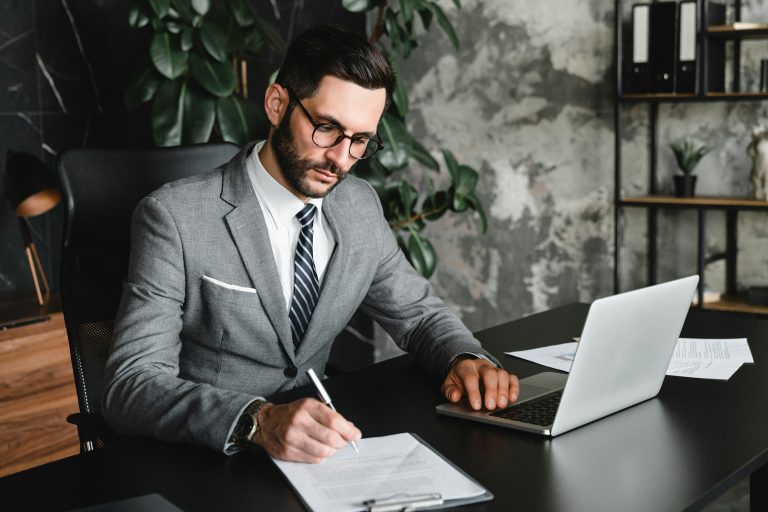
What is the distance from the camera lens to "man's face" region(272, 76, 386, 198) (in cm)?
172

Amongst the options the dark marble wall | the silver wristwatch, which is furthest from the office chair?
the dark marble wall

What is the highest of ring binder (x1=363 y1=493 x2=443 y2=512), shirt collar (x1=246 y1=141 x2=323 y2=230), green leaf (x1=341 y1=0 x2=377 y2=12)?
green leaf (x1=341 y1=0 x2=377 y2=12)

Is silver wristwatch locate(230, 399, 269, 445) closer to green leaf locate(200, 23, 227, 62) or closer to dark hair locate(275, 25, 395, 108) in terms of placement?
dark hair locate(275, 25, 395, 108)

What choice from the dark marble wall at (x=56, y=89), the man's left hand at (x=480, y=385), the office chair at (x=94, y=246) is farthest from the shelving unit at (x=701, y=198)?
the office chair at (x=94, y=246)

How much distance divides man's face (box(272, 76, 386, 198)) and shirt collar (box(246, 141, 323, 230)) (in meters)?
0.04

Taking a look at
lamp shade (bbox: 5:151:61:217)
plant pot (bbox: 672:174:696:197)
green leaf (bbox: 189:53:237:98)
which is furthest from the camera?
plant pot (bbox: 672:174:696:197)

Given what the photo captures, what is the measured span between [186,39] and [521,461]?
2378 millimetres

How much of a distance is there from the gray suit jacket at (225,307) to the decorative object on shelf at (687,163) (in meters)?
2.06

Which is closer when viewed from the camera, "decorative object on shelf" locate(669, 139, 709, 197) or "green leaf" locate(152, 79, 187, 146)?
"green leaf" locate(152, 79, 187, 146)

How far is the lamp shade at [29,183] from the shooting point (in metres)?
2.99

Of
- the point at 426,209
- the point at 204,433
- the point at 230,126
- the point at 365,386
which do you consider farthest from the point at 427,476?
the point at 426,209

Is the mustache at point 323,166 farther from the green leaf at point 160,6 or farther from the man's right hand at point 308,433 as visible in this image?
the green leaf at point 160,6

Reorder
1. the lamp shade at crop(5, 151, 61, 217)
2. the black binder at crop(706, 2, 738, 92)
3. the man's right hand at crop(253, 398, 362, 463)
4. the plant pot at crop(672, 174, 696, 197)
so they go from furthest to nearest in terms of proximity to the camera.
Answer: the plant pot at crop(672, 174, 696, 197) → the black binder at crop(706, 2, 738, 92) → the lamp shade at crop(5, 151, 61, 217) → the man's right hand at crop(253, 398, 362, 463)

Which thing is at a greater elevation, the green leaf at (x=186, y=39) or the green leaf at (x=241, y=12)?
the green leaf at (x=241, y=12)
